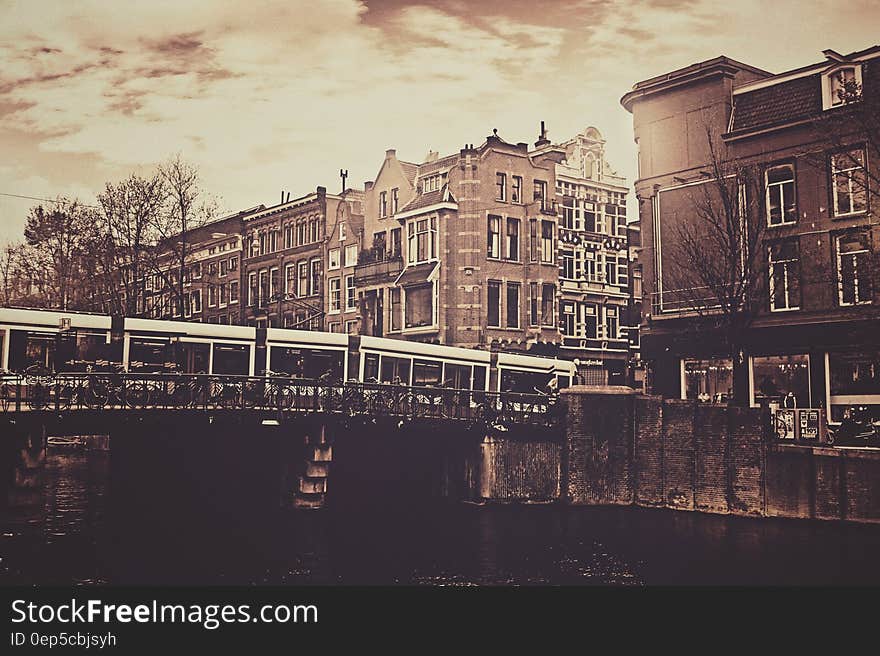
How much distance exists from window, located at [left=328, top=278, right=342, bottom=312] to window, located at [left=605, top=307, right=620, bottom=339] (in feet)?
23.7

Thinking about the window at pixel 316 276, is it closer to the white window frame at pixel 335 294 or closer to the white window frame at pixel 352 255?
the white window frame at pixel 335 294

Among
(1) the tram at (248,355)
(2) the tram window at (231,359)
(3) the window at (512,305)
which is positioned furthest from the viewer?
(3) the window at (512,305)

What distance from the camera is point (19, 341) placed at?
16484mm

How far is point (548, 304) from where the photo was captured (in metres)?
22.1

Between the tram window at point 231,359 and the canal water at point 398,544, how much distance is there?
2.62m

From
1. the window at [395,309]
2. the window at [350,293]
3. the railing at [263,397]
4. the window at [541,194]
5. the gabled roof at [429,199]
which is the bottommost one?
the railing at [263,397]

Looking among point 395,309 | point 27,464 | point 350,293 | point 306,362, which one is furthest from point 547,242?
point 27,464

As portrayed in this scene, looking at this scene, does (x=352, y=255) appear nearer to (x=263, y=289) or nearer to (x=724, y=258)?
(x=263, y=289)

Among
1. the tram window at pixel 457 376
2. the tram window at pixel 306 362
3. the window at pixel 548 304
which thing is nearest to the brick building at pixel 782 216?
the window at pixel 548 304

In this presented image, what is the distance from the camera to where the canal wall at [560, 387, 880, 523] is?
17078 millimetres

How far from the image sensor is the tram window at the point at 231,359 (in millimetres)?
18700

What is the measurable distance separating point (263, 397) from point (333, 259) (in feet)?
29.9

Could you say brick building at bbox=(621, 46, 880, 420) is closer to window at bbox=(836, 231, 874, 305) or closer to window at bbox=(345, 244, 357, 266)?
window at bbox=(836, 231, 874, 305)

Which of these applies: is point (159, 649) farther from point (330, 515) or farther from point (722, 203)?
point (722, 203)
